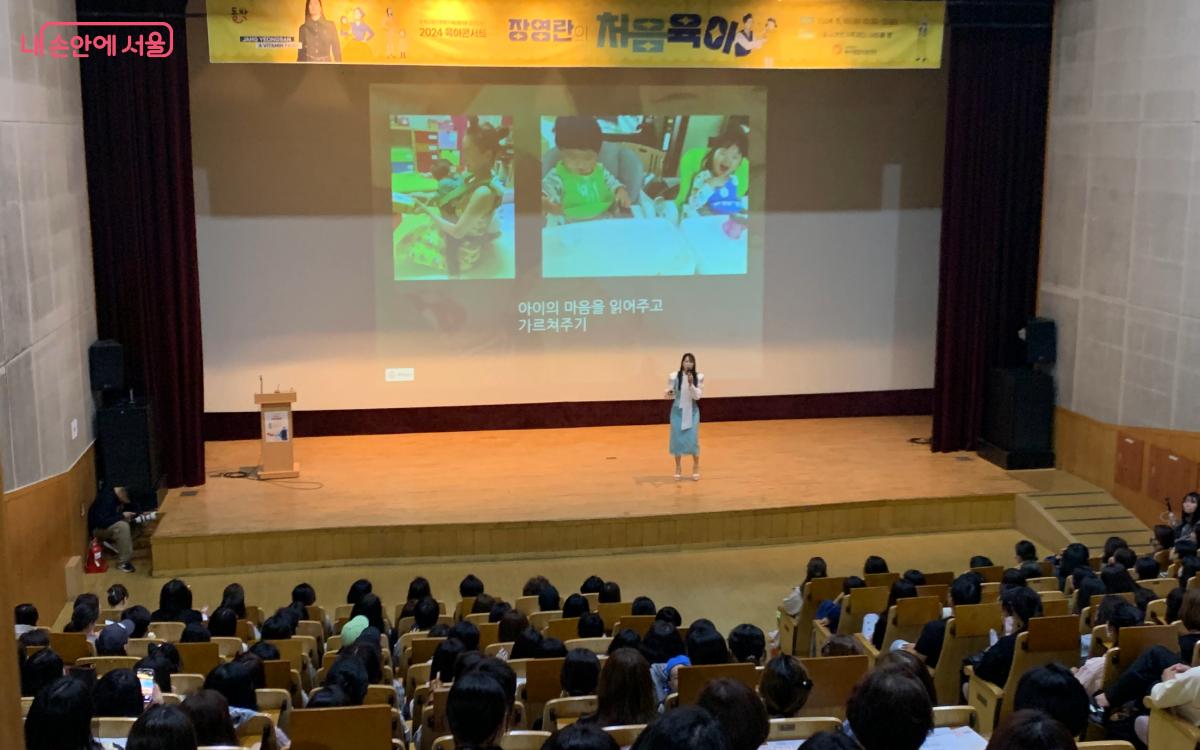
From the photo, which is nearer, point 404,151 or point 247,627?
point 247,627

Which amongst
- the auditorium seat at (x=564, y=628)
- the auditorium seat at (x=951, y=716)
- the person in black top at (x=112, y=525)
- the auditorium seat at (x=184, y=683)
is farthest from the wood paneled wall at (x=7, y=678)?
the person in black top at (x=112, y=525)

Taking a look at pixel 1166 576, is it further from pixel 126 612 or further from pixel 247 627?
pixel 126 612

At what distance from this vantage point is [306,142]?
1221 centimetres

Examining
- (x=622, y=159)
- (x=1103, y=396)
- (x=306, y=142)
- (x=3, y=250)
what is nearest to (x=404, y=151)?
(x=306, y=142)

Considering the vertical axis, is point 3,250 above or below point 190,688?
above

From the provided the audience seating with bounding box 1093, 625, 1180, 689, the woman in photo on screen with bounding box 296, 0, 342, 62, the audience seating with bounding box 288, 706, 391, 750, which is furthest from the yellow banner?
the audience seating with bounding box 288, 706, 391, 750

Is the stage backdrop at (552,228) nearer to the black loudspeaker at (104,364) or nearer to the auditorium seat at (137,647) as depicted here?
the black loudspeaker at (104,364)

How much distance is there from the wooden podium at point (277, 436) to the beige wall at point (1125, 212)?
7033 millimetres

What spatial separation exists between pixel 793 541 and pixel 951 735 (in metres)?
6.40

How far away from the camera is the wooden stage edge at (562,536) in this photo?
388 inches

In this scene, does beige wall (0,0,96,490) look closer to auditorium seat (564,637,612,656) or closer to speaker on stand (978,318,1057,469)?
auditorium seat (564,637,612,656)

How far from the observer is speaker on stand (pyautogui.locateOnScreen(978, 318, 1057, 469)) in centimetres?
1179

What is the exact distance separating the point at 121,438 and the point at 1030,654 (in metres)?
7.31

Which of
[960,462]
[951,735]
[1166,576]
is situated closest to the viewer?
[951,735]
